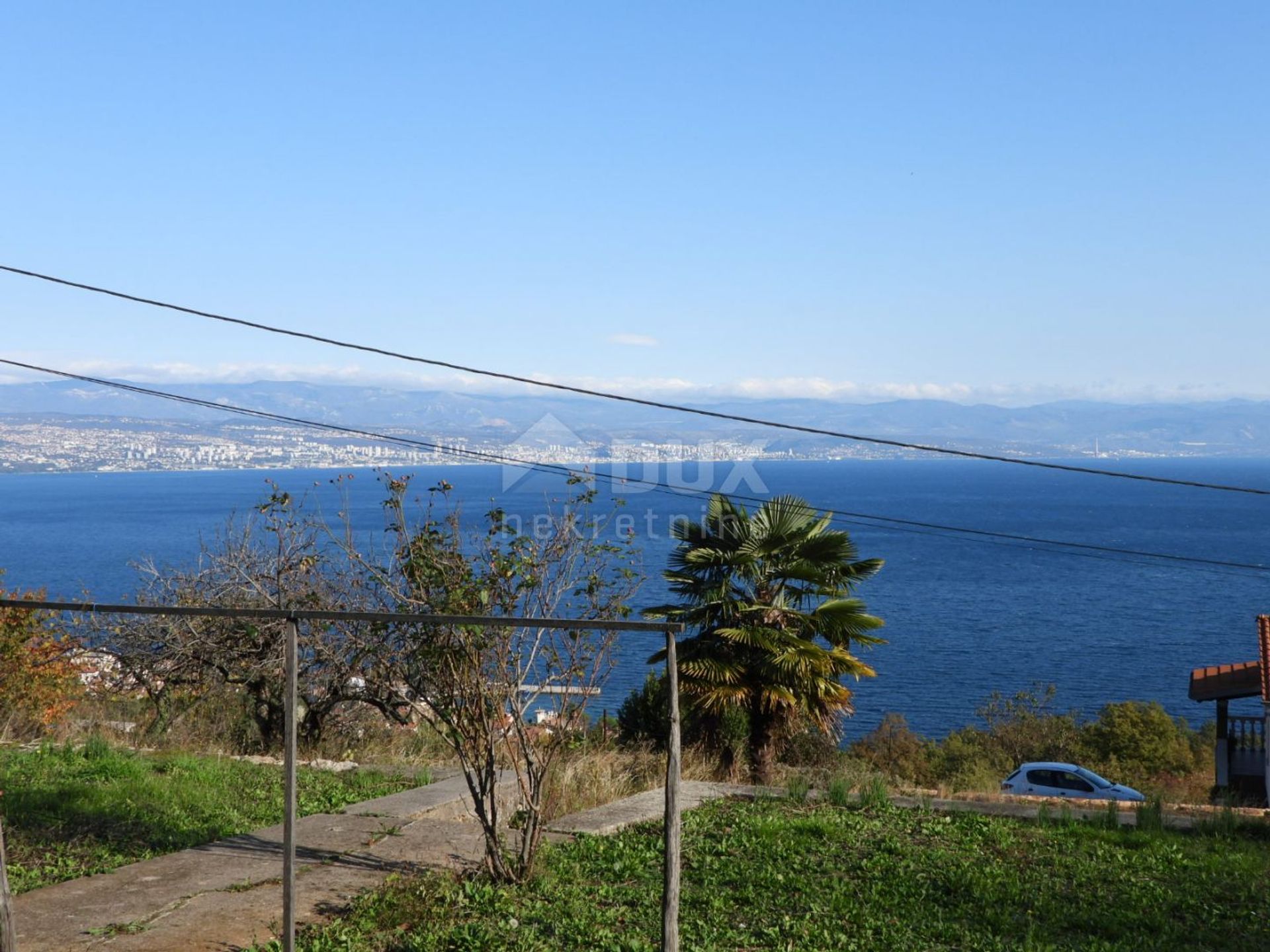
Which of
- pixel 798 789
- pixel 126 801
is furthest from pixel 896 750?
pixel 126 801

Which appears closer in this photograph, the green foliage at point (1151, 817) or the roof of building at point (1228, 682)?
the green foliage at point (1151, 817)

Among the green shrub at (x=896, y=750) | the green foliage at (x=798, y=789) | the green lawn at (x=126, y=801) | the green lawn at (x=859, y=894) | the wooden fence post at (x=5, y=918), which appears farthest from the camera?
the green shrub at (x=896, y=750)

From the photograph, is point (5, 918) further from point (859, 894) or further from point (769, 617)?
point (769, 617)

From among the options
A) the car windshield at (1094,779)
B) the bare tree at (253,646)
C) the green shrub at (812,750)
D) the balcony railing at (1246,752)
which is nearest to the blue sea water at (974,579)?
the bare tree at (253,646)

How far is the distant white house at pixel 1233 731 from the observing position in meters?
21.0

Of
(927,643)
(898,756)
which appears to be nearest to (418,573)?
(898,756)

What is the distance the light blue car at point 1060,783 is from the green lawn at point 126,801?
15.0 meters

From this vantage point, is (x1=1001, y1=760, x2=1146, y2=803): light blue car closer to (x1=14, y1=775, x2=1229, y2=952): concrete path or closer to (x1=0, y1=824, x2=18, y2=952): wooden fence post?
(x1=14, y1=775, x2=1229, y2=952): concrete path

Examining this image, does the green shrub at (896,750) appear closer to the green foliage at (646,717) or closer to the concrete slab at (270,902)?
the green foliage at (646,717)

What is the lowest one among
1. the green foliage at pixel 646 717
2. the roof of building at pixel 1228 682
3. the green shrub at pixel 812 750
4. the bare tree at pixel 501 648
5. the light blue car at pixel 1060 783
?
the light blue car at pixel 1060 783

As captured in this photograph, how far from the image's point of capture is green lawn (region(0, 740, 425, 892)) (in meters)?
7.82

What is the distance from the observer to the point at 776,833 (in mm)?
8828

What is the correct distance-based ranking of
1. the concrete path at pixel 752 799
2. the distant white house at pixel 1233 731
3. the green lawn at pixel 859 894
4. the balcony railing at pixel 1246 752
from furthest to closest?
the balcony railing at pixel 1246 752
the distant white house at pixel 1233 731
the concrete path at pixel 752 799
the green lawn at pixel 859 894

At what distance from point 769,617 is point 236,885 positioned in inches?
395
